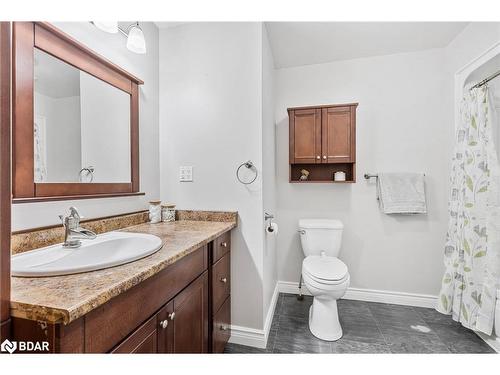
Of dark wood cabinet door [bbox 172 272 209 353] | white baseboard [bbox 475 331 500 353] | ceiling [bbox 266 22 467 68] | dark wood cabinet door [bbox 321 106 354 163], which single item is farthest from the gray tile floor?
ceiling [bbox 266 22 467 68]

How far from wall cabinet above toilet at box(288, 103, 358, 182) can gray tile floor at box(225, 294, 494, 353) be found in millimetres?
1197

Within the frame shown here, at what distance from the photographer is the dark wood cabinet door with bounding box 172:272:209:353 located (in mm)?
970

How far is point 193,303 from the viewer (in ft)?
3.62

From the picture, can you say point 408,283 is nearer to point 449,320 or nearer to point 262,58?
point 449,320

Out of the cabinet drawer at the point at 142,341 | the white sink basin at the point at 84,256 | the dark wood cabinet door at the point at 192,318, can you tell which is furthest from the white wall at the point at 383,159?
the cabinet drawer at the point at 142,341

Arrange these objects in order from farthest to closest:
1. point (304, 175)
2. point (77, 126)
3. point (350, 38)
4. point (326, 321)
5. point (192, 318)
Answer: point (304, 175), point (350, 38), point (326, 321), point (77, 126), point (192, 318)

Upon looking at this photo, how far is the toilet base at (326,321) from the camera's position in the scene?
168 cm

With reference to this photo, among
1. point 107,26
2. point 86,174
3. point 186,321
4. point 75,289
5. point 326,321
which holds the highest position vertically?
point 107,26

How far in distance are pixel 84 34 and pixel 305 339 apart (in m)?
2.34

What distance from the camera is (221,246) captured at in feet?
4.78

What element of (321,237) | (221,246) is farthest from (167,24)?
(321,237)

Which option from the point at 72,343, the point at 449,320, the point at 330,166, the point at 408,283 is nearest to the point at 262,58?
the point at 330,166

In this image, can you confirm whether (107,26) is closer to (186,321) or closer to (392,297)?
(186,321)

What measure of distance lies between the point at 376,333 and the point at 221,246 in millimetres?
1376
